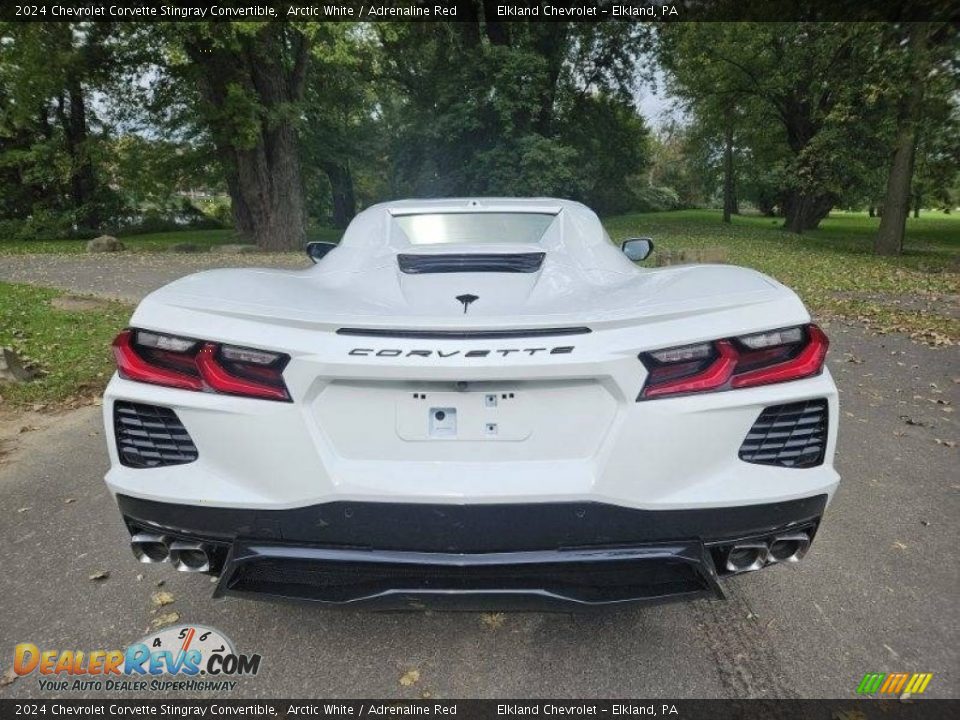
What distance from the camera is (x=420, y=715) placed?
6.22ft

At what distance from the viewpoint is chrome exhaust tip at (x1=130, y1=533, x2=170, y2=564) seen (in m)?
1.89

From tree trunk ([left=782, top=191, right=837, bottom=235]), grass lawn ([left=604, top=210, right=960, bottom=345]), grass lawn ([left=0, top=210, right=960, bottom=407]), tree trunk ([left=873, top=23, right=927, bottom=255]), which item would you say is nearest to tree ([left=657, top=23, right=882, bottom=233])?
tree trunk ([left=782, top=191, right=837, bottom=235])

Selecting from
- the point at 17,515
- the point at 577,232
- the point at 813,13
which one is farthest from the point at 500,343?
the point at 813,13

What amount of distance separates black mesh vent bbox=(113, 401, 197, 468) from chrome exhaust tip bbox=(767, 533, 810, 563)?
1.79m

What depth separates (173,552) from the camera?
1865 mm

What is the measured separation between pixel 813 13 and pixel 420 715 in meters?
22.7

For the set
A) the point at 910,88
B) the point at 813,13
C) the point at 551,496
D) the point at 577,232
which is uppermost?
the point at 813,13

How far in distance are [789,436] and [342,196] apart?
40.2 m

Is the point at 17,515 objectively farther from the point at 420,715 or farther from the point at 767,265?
the point at 767,265

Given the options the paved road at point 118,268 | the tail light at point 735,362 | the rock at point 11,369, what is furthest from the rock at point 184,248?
the tail light at point 735,362

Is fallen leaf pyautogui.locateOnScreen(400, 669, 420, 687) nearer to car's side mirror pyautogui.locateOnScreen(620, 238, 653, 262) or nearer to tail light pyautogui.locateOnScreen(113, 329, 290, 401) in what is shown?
tail light pyautogui.locateOnScreen(113, 329, 290, 401)

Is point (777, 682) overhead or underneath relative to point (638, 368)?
underneath

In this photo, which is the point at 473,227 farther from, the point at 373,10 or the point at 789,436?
the point at 373,10

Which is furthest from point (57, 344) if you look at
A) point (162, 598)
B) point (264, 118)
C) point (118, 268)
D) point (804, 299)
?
point (264, 118)
